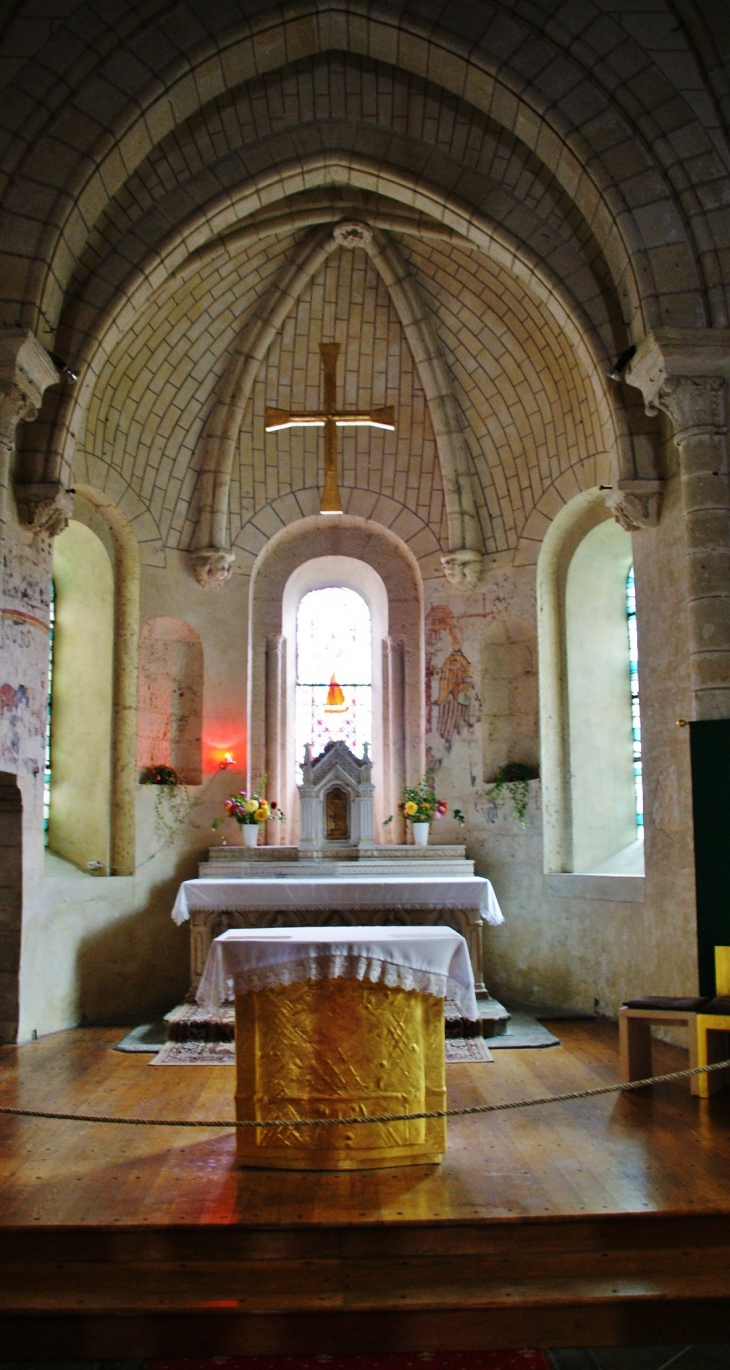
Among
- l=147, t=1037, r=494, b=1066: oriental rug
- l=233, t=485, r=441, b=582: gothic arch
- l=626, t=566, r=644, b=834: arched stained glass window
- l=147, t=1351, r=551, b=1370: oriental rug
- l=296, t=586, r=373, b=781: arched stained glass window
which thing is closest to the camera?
l=147, t=1351, r=551, b=1370: oriental rug

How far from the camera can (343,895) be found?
9.70 m

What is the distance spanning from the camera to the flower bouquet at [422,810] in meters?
11.1

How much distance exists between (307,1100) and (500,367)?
8.12 metres

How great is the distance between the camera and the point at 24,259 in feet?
27.8

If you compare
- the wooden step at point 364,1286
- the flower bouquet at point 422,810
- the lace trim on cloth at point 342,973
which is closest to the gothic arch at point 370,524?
the flower bouquet at point 422,810

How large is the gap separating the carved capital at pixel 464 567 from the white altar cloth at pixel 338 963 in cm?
627

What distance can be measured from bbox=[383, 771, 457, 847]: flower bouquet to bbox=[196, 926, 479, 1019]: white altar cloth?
5.06m

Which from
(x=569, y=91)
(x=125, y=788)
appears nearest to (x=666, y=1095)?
(x=125, y=788)

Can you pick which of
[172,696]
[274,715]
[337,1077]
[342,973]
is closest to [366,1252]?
[337,1077]

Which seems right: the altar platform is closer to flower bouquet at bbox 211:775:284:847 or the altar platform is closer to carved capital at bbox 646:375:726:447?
carved capital at bbox 646:375:726:447

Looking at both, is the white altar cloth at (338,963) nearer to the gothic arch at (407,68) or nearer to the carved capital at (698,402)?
the carved capital at (698,402)

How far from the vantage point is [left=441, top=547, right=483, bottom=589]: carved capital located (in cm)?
1176

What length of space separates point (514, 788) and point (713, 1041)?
14.4 feet

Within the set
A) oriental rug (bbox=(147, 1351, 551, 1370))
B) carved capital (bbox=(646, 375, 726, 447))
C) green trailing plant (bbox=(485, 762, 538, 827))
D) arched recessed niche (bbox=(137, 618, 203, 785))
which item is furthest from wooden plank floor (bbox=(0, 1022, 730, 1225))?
carved capital (bbox=(646, 375, 726, 447))
